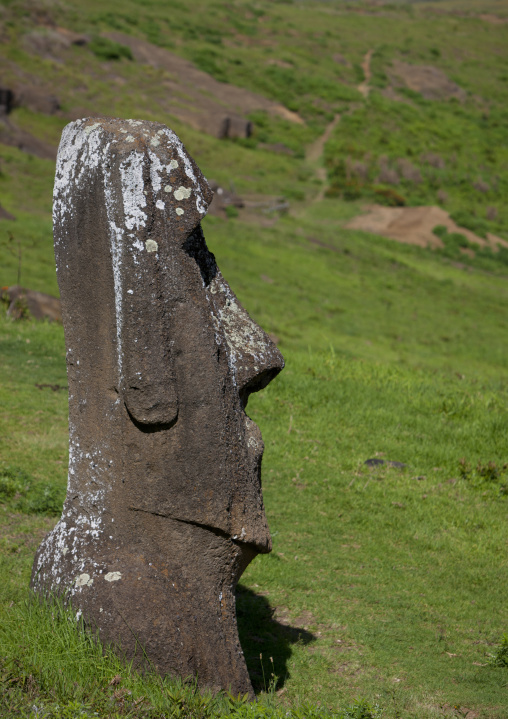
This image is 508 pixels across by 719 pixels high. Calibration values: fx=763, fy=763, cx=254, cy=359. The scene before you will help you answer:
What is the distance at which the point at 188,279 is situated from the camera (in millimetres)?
4359

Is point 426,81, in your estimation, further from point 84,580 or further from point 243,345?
point 84,580

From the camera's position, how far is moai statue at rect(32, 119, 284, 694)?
427cm

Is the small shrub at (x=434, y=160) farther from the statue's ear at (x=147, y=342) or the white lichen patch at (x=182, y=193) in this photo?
the statue's ear at (x=147, y=342)

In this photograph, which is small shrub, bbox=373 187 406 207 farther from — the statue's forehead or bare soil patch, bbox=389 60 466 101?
the statue's forehead

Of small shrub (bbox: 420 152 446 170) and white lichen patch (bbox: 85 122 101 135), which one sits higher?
white lichen patch (bbox: 85 122 101 135)

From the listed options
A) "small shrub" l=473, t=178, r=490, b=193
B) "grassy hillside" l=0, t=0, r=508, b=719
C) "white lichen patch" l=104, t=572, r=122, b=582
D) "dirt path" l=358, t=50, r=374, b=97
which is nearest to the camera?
"white lichen patch" l=104, t=572, r=122, b=582

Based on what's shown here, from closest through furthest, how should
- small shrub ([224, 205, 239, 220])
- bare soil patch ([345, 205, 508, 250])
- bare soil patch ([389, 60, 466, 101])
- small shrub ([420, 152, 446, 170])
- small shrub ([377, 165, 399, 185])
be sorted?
small shrub ([224, 205, 239, 220]) < bare soil patch ([345, 205, 508, 250]) < small shrub ([377, 165, 399, 185]) < small shrub ([420, 152, 446, 170]) < bare soil patch ([389, 60, 466, 101])

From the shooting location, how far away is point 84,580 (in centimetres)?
441

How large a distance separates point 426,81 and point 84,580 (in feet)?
211

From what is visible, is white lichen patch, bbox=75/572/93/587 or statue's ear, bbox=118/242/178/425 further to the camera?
white lichen patch, bbox=75/572/93/587

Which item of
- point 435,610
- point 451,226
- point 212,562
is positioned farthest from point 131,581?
point 451,226

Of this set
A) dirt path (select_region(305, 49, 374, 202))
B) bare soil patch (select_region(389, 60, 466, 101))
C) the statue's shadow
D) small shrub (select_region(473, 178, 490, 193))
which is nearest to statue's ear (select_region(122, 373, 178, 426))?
the statue's shadow

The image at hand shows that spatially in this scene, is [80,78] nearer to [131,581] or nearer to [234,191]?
[234,191]

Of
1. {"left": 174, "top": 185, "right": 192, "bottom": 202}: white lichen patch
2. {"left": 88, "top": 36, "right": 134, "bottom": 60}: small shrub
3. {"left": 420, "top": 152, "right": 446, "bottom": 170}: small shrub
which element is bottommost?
{"left": 420, "top": 152, "right": 446, "bottom": 170}: small shrub
